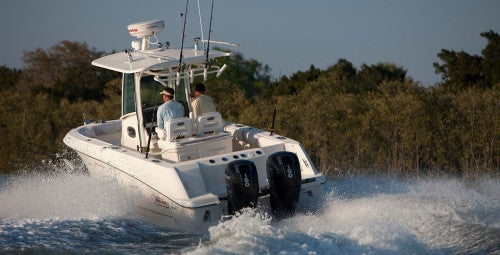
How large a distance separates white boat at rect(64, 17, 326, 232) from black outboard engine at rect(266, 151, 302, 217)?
12mm

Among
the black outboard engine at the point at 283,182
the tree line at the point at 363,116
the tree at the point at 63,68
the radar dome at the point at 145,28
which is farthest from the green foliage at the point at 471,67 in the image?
the black outboard engine at the point at 283,182

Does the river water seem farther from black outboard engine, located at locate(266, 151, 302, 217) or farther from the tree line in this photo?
the tree line

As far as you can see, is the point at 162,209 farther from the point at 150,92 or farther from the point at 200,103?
the point at 150,92

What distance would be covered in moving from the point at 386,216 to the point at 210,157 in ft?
7.50

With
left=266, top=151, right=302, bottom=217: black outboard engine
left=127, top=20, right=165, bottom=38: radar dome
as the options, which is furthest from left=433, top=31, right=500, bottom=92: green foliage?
left=266, top=151, right=302, bottom=217: black outboard engine

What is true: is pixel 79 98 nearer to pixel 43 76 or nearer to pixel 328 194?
pixel 43 76

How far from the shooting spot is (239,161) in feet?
41.5

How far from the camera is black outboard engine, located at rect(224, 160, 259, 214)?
40.9ft

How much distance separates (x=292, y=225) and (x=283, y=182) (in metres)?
0.52

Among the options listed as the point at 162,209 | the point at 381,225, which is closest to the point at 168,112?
the point at 162,209

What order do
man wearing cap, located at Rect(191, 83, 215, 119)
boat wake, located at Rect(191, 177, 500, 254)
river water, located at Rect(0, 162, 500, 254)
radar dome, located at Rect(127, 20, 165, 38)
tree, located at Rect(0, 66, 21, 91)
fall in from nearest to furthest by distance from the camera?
boat wake, located at Rect(191, 177, 500, 254) < river water, located at Rect(0, 162, 500, 254) < man wearing cap, located at Rect(191, 83, 215, 119) < radar dome, located at Rect(127, 20, 165, 38) < tree, located at Rect(0, 66, 21, 91)

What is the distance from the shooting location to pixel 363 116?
23.5 metres

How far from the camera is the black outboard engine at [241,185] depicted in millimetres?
12477

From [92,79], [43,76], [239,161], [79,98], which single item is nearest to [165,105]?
[239,161]
